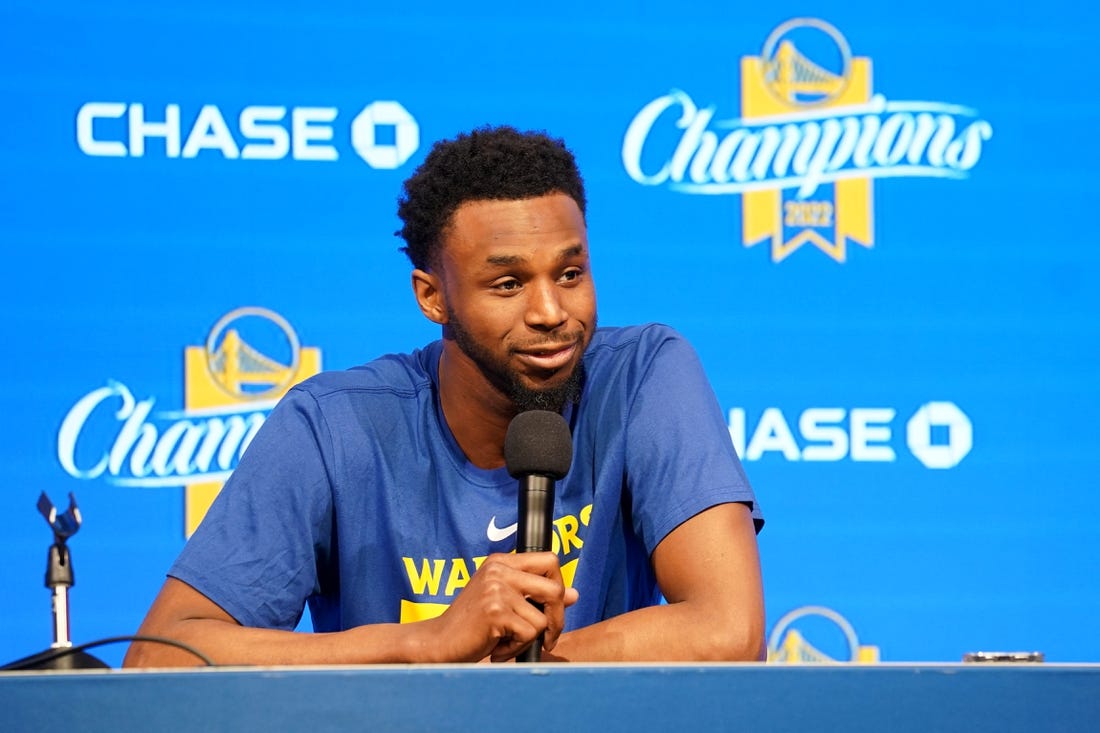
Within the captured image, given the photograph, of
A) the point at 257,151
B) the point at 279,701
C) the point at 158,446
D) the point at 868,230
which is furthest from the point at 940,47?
the point at 279,701

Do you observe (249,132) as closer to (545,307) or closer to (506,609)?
(545,307)

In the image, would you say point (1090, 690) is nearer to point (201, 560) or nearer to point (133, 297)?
point (201, 560)

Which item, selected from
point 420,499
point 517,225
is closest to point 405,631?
point 420,499

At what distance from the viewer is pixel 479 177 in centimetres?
213

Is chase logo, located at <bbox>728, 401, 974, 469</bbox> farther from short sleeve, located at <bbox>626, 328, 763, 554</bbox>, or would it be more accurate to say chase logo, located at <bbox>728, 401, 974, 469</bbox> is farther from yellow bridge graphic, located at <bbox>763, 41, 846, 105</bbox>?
short sleeve, located at <bbox>626, 328, 763, 554</bbox>

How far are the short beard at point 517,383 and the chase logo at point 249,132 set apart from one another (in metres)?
1.15

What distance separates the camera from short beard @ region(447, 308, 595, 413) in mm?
2061

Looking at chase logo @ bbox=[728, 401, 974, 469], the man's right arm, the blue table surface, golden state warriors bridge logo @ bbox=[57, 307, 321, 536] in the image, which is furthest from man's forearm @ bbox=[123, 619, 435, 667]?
chase logo @ bbox=[728, 401, 974, 469]

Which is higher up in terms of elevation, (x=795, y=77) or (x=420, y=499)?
(x=795, y=77)

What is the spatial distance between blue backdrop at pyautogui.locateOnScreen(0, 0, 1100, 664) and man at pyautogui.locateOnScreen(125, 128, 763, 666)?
98 cm

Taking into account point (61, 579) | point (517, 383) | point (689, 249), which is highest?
point (689, 249)

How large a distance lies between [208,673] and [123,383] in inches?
82.9

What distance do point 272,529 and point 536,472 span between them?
1.83ft

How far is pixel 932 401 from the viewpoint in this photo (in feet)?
10.7
